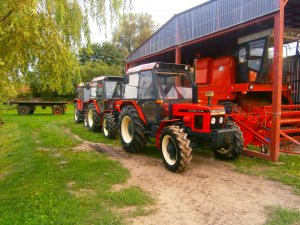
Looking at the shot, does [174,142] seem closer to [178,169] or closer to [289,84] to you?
[178,169]

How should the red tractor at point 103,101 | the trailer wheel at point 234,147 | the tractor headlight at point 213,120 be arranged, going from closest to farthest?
the tractor headlight at point 213,120 → the trailer wheel at point 234,147 → the red tractor at point 103,101

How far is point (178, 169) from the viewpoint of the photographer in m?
5.84

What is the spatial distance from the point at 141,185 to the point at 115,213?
131 centimetres

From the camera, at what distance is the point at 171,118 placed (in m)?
6.75

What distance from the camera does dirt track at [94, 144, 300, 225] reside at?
3.92 m

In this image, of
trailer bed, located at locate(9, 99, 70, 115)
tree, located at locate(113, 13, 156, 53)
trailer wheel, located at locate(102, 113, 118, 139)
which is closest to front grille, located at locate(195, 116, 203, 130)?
trailer wheel, located at locate(102, 113, 118, 139)

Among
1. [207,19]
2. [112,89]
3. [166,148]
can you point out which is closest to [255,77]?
[207,19]

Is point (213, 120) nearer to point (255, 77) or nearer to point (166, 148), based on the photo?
point (166, 148)

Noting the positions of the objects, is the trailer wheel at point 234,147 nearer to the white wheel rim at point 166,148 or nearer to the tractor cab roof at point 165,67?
the white wheel rim at point 166,148

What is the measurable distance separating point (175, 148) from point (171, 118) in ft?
3.15

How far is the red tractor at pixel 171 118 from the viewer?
236 inches

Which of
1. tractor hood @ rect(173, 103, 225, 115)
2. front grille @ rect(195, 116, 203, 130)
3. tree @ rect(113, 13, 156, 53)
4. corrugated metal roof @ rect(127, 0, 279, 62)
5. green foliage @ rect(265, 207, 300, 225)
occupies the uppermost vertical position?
tree @ rect(113, 13, 156, 53)

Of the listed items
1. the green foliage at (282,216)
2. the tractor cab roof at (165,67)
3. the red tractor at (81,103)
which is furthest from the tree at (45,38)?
the red tractor at (81,103)

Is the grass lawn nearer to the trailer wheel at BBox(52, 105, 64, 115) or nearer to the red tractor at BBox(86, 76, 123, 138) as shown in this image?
the red tractor at BBox(86, 76, 123, 138)
